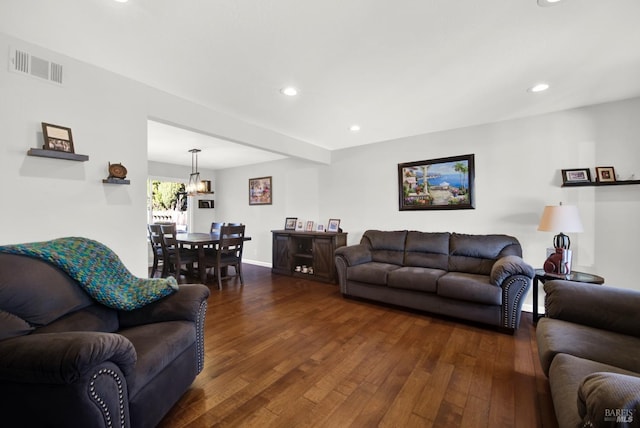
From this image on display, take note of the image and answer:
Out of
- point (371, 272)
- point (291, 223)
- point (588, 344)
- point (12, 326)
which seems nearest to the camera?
point (12, 326)

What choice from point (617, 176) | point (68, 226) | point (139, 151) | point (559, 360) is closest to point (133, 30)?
point (139, 151)

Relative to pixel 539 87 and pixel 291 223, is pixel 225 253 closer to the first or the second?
pixel 291 223

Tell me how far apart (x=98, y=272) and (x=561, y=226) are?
3958mm

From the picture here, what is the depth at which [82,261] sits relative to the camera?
1.62 metres

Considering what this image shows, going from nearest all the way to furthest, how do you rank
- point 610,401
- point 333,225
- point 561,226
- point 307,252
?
point 610,401 → point 561,226 → point 333,225 → point 307,252

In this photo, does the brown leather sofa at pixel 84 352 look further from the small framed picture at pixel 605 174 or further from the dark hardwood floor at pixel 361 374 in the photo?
the small framed picture at pixel 605 174

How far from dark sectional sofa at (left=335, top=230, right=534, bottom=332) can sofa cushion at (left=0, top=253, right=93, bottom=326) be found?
9.29 ft

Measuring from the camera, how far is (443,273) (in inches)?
127

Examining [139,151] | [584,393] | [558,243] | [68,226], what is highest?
[139,151]

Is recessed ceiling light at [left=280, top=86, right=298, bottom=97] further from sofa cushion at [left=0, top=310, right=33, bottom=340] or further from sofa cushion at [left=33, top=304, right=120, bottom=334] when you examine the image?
sofa cushion at [left=0, top=310, right=33, bottom=340]

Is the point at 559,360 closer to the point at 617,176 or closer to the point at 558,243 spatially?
the point at 558,243

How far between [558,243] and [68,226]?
4579mm

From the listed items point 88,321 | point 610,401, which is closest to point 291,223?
point 88,321

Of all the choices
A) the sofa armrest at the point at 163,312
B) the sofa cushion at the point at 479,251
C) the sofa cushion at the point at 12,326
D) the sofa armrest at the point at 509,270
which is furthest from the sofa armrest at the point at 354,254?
the sofa cushion at the point at 12,326
